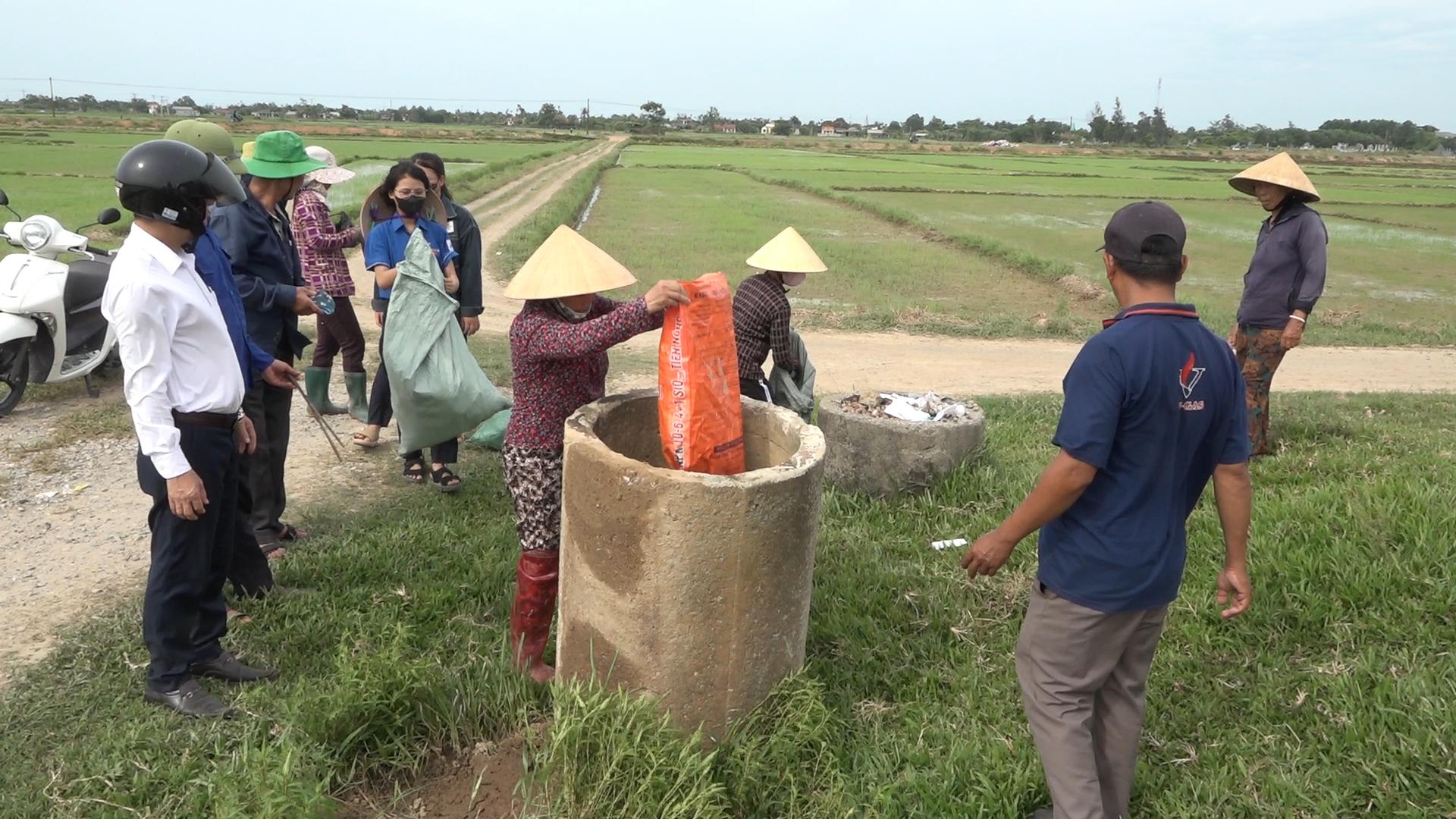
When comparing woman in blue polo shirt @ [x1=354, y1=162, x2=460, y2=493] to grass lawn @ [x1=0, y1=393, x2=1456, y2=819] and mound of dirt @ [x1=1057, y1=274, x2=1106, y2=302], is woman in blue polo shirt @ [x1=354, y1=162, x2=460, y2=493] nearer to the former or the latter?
grass lawn @ [x1=0, y1=393, x2=1456, y2=819]

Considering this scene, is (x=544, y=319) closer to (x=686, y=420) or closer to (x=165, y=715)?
(x=686, y=420)

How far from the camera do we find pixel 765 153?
172 feet

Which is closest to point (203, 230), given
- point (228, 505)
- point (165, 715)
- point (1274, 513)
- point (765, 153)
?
point (228, 505)

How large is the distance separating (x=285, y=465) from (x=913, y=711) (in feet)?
13.6

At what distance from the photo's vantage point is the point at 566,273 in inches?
121

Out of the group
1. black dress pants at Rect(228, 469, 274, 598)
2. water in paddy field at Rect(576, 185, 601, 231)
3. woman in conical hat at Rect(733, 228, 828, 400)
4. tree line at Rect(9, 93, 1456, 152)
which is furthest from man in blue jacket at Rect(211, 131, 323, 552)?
tree line at Rect(9, 93, 1456, 152)

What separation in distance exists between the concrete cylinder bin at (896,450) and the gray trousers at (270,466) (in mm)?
2690

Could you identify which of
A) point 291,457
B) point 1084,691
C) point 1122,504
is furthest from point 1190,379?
point 291,457

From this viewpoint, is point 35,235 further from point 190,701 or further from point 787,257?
point 787,257

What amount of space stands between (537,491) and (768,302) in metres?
1.75

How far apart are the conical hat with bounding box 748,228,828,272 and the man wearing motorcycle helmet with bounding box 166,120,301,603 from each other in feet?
7.06

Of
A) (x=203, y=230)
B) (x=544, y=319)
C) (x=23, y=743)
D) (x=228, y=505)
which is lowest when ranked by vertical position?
(x=23, y=743)

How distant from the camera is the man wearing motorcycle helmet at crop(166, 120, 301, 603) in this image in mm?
3322

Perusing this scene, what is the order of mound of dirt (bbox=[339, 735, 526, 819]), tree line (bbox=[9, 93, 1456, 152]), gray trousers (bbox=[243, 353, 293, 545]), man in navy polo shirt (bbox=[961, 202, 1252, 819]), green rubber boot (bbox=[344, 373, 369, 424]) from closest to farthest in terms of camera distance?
man in navy polo shirt (bbox=[961, 202, 1252, 819])
mound of dirt (bbox=[339, 735, 526, 819])
gray trousers (bbox=[243, 353, 293, 545])
green rubber boot (bbox=[344, 373, 369, 424])
tree line (bbox=[9, 93, 1456, 152])
